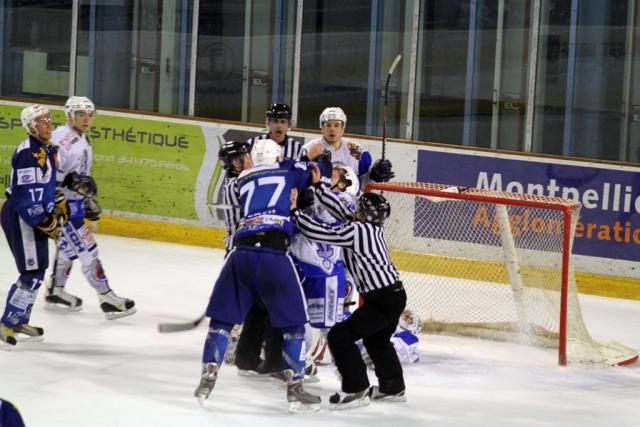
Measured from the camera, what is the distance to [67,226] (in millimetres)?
6406

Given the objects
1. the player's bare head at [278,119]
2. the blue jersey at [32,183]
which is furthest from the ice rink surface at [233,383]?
the player's bare head at [278,119]

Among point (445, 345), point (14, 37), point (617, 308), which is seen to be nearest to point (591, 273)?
point (617, 308)

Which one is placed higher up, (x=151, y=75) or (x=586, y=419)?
(x=151, y=75)

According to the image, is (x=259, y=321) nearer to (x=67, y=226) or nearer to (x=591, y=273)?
(x=67, y=226)

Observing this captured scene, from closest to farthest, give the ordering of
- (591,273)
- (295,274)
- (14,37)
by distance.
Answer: (295,274) → (591,273) → (14,37)

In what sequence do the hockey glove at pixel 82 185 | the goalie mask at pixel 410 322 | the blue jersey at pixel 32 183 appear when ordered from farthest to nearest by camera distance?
the hockey glove at pixel 82 185, the goalie mask at pixel 410 322, the blue jersey at pixel 32 183

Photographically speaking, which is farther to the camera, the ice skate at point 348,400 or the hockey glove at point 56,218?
the hockey glove at point 56,218

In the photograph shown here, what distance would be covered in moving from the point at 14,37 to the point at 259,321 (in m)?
5.16

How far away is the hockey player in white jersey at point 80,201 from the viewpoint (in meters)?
6.29

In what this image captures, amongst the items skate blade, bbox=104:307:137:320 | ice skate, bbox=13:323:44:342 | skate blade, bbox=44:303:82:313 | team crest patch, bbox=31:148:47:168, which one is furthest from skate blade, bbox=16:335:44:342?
team crest patch, bbox=31:148:47:168

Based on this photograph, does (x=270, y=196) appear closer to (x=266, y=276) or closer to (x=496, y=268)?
(x=266, y=276)

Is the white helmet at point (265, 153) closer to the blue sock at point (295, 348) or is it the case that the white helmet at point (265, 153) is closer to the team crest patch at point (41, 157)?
the blue sock at point (295, 348)

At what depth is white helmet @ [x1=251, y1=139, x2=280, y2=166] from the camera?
4.79 m

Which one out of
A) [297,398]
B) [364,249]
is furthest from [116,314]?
[364,249]
